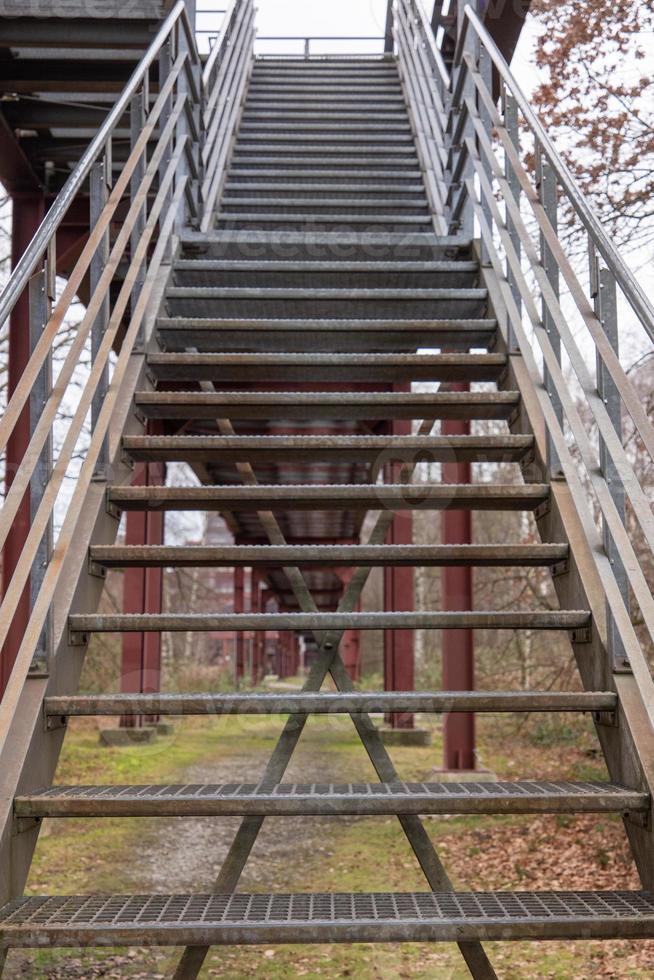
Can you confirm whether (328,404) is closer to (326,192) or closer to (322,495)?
(322,495)

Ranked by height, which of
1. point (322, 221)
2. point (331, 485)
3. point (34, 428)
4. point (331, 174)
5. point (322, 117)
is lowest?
point (34, 428)

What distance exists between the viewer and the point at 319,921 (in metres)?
1.91

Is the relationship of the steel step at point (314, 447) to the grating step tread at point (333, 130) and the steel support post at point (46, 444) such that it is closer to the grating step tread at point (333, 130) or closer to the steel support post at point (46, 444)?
the steel support post at point (46, 444)

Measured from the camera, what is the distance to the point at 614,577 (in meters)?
2.46

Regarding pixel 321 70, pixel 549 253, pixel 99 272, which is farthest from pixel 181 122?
pixel 321 70

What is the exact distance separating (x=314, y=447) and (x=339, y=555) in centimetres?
61

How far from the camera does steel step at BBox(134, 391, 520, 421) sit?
138 inches

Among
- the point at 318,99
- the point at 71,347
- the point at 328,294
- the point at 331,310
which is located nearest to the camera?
the point at 71,347

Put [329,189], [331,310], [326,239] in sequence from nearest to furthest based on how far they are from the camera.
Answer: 1. [331,310]
2. [326,239]
3. [329,189]

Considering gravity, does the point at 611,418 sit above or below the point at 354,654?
below

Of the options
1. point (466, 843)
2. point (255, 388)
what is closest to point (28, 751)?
point (466, 843)

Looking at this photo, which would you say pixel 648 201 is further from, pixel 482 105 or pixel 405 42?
pixel 405 42

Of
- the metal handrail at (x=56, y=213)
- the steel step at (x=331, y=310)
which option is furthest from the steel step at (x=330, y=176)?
the metal handrail at (x=56, y=213)

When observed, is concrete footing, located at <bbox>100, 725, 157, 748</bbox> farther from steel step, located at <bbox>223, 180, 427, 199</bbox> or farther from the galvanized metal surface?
the galvanized metal surface
